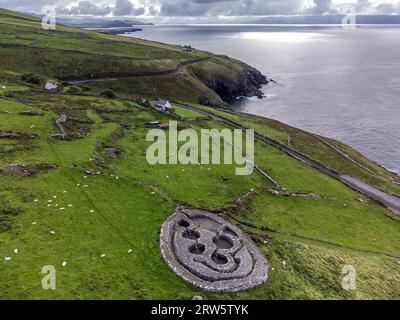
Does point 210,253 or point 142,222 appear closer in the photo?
point 210,253

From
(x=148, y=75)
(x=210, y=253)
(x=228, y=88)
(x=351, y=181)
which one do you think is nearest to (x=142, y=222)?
(x=210, y=253)

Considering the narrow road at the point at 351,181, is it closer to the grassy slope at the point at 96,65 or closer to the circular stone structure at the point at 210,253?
the circular stone structure at the point at 210,253

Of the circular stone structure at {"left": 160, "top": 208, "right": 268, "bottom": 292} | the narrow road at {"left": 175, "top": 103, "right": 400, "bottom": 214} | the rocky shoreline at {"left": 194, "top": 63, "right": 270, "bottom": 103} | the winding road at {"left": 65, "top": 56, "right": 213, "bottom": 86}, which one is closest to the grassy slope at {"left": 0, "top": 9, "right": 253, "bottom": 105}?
the winding road at {"left": 65, "top": 56, "right": 213, "bottom": 86}

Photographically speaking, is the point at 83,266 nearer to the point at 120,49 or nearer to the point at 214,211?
the point at 214,211

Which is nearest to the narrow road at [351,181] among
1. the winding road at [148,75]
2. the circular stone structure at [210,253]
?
the circular stone structure at [210,253]

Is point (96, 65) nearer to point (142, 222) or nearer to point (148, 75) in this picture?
point (148, 75)
